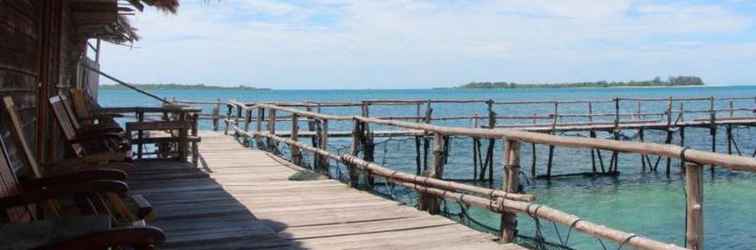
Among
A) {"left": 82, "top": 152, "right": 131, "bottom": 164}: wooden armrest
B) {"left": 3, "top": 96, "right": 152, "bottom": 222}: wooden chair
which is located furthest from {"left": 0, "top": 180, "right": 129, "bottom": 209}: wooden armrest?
{"left": 82, "top": 152, "right": 131, "bottom": 164}: wooden armrest

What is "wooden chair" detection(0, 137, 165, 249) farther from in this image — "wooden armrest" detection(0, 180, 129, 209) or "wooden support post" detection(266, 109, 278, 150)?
"wooden support post" detection(266, 109, 278, 150)

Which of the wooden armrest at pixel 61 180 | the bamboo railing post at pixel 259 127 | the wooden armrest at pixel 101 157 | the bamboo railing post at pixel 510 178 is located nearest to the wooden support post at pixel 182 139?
the wooden armrest at pixel 101 157

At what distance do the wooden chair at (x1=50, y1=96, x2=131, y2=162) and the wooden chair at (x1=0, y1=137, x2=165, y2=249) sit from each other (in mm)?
1884

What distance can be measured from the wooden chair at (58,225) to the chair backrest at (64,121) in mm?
1903

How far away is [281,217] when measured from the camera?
461 centimetres

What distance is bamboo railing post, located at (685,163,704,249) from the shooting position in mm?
2693

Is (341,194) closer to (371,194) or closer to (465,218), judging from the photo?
(371,194)

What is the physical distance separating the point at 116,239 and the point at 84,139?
11.6 ft

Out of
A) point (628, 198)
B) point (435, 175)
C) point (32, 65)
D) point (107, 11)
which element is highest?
point (107, 11)

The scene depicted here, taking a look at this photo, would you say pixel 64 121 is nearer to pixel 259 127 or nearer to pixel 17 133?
pixel 17 133

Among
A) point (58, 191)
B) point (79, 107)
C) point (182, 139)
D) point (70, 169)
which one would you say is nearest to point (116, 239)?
point (58, 191)

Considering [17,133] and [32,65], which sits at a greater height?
[32,65]

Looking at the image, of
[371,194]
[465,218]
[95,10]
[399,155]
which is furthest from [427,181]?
[399,155]

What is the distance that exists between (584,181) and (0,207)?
13818mm
